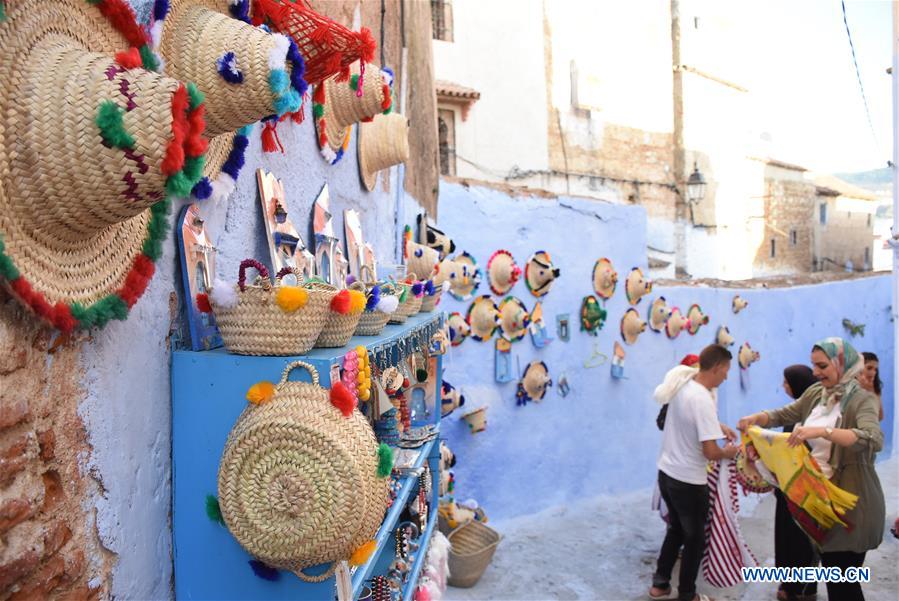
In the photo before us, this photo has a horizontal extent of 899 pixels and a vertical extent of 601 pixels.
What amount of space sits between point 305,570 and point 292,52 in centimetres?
111

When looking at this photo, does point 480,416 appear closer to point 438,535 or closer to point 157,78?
point 438,535

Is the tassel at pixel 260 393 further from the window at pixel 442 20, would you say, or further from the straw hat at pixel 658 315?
the window at pixel 442 20

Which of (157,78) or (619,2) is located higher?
(619,2)

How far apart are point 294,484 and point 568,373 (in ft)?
14.5

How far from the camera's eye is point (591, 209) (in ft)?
19.1

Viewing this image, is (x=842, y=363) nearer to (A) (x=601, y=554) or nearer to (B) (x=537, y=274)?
(A) (x=601, y=554)

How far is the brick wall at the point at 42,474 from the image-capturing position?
1.06m

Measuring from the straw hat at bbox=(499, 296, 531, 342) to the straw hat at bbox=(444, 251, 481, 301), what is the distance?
0.29 meters

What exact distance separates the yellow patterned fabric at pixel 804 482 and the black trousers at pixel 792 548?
40cm

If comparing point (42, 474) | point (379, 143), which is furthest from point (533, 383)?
point (42, 474)

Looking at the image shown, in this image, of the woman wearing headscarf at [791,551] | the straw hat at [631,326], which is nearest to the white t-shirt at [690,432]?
the woman wearing headscarf at [791,551]

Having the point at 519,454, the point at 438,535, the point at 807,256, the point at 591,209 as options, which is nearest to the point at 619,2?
the point at 807,256

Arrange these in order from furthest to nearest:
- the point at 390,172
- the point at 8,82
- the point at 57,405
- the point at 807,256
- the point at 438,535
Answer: the point at 807,256
the point at 390,172
the point at 438,535
the point at 57,405
the point at 8,82

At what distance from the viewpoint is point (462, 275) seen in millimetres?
4699
